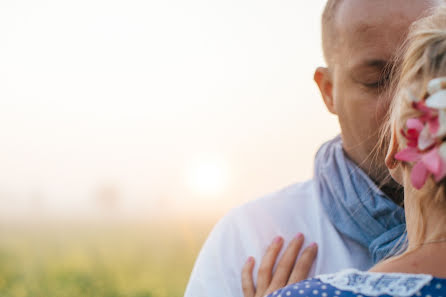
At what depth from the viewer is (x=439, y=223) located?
1229 mm

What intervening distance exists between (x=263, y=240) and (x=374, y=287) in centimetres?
107

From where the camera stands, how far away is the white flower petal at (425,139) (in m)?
A: 1.17

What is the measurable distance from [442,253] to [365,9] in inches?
52.2

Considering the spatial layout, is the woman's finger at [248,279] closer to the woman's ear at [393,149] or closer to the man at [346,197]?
the man at [346,197]

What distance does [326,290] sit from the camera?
1.25m

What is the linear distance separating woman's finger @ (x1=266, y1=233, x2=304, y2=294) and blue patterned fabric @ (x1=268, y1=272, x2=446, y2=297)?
24.7 inches

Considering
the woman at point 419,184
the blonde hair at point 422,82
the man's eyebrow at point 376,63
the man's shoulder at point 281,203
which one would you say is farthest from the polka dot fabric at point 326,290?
the man's eyebrow at point 376,63

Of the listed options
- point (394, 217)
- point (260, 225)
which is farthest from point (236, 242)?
point (394, 217)

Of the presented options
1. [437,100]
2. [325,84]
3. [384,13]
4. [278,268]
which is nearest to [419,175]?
[437,100]

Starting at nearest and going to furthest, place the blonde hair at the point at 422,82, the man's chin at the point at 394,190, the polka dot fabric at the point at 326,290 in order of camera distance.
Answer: the polka dot fabric at the point at 326,290 → the blonde hair at the point at 422,82 → the man's chin at the point at 394,190

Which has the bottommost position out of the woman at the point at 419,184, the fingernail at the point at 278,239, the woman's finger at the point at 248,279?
the woman's finger at the point at 248,279

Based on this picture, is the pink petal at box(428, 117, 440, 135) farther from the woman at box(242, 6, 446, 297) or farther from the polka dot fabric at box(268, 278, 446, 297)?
the polka dot fabric at box(268, 278, 446, 297)

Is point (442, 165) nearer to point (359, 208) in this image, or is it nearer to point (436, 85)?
point (436, 85)

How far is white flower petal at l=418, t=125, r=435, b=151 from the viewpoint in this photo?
117 centimetres
